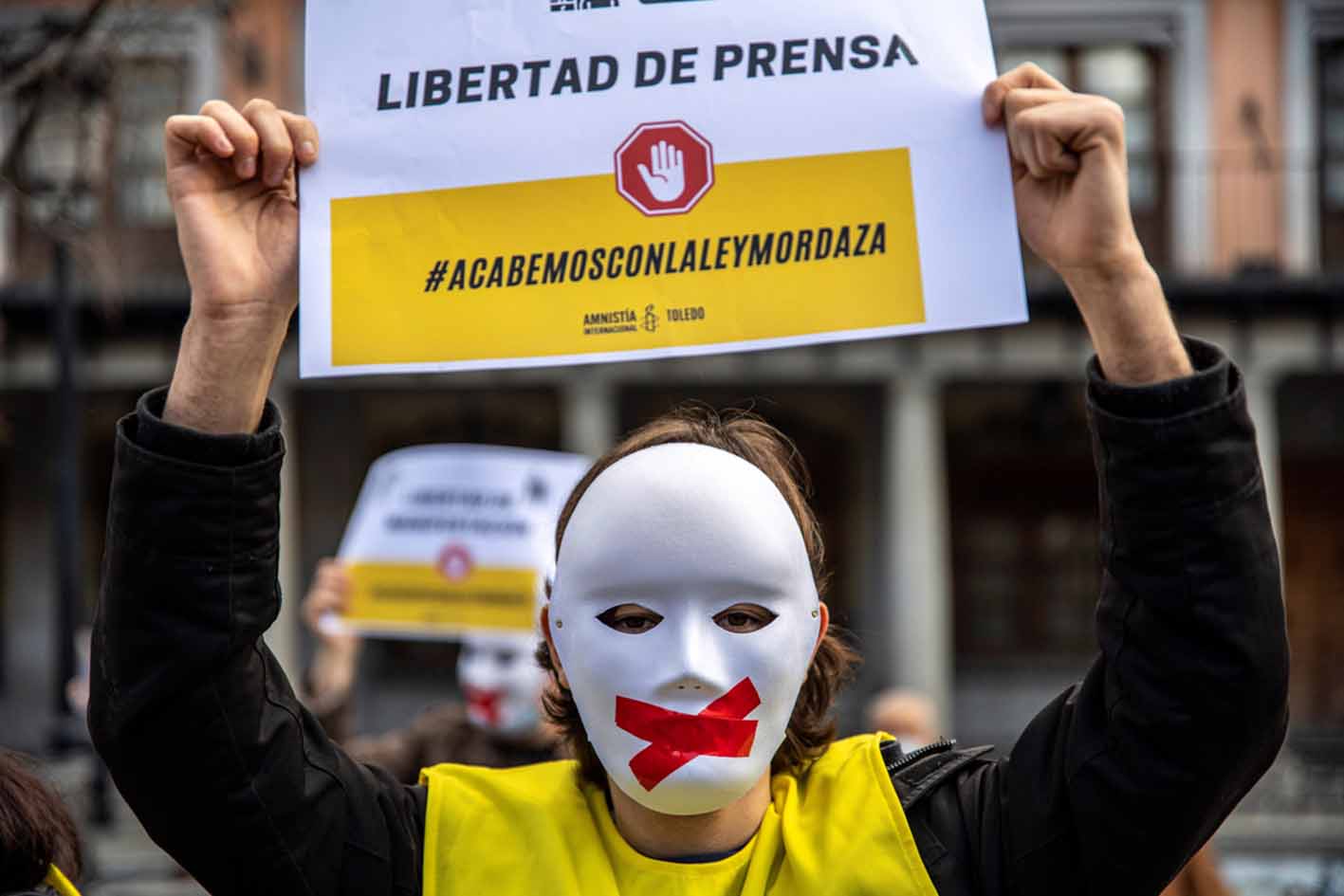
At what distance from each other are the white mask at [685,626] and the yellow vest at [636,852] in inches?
3.6

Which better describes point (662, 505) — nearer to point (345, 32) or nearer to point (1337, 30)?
point (345, 32)

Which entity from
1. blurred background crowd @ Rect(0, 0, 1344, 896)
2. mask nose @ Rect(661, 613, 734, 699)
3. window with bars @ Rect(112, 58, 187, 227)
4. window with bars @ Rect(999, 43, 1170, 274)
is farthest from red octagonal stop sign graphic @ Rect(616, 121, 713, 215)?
window with bars @ Rect(999, 43, 1170, 274)

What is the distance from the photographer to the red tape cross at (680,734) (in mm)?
1910

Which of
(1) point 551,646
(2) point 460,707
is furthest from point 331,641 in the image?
(1) point 551,646

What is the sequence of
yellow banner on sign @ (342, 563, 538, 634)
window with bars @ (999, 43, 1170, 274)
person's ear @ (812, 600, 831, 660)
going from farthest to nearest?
1. window with bars @ (999, 43, 1170, 274)
2. yellow banner on sign @ (342, 563, 538, 634)
3. person's ear @ (812, 600, 831, 660)

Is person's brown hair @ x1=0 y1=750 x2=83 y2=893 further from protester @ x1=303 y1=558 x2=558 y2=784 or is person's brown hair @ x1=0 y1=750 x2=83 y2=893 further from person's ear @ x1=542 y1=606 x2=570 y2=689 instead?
protester @ x1=303 y1=558 x2=558 y2=784

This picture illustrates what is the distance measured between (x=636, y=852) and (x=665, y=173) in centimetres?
81

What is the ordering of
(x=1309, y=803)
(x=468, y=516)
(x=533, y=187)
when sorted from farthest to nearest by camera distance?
(x=1309, y=803) < (x=468, y=516) < (x=533, y=187)

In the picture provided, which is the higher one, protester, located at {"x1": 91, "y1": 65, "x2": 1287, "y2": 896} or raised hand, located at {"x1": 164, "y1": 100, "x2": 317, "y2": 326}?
raised hand, located at {"x1": 164, "y1": 100, "x2": 317, "y2": 326}

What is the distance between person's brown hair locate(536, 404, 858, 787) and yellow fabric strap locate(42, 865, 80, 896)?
659 millimetres

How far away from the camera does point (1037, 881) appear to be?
187cm

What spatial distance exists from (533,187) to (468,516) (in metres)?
4.13

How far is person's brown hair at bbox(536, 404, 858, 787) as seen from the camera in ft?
7.00

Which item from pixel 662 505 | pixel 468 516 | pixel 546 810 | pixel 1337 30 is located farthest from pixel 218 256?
pixel 1337 30
